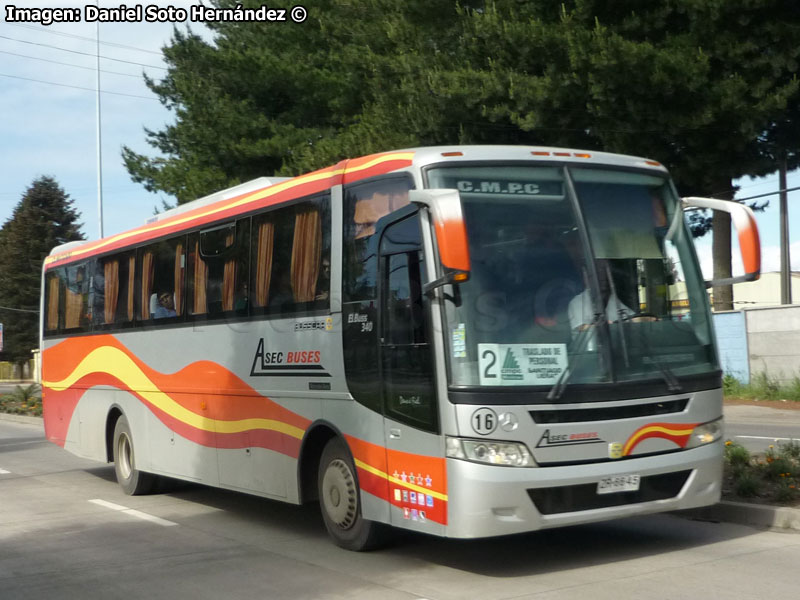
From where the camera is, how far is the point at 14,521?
36.4 ft

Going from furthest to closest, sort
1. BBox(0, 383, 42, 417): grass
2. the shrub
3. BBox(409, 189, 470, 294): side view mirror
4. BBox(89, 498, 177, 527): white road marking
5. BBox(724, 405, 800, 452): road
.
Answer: BBox(0, 383, 42, 417): grass < BBox(724, 405, 800, 452): road < BBox(89, 498, 177, 527): white road marking < the shrub < BBox(409, 189, 470, 294): side view mirror

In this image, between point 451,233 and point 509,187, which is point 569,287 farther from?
point 451,233

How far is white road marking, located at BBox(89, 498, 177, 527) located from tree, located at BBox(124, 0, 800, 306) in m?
12.7

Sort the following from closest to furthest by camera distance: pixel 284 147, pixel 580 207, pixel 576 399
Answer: pixel 576 399, pixel 580 207, pixel 284 147

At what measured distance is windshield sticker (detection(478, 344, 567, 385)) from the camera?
283 inches

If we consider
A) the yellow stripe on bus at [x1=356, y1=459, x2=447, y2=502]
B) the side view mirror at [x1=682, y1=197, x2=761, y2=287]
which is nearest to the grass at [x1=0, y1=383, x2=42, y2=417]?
the yellow stripe on bus at [x1=356, y1=459, x2=447, y2=502]

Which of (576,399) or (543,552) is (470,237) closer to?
(576,399)

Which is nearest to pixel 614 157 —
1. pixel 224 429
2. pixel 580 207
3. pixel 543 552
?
pixel 580 207

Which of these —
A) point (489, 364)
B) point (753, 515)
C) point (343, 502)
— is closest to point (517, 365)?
point (489, 364)

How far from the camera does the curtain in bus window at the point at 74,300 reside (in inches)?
593

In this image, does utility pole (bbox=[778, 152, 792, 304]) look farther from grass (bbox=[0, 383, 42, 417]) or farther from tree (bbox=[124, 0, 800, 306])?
grass (bbox=[0, 383, 42, 417])

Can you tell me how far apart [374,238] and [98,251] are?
748cm

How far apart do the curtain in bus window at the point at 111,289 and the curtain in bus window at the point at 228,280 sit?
3424 mm

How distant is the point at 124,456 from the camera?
13.6 meters
